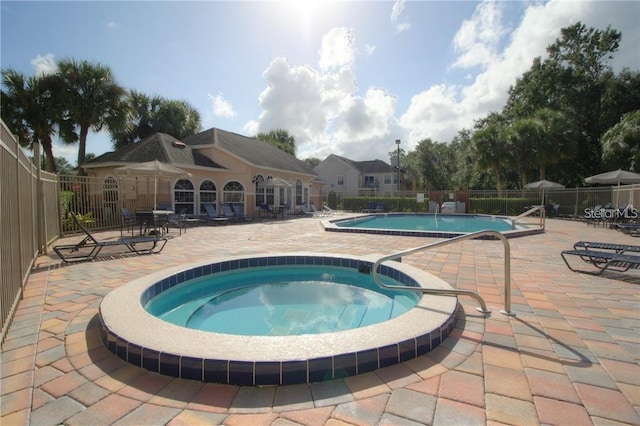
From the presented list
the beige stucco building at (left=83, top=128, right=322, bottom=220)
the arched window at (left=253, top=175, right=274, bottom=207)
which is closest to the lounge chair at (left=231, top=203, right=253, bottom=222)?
the beige stucco building at (left=83, top=128, right=322, bottom=220)

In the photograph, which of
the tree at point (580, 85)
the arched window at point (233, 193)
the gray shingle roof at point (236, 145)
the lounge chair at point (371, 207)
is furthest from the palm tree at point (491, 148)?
the arched window at point (233, 193)

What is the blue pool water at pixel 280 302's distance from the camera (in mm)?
4172

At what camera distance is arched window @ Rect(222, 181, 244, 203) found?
1792cm

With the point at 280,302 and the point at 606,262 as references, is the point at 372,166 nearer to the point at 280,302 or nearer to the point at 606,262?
the point at 606,262

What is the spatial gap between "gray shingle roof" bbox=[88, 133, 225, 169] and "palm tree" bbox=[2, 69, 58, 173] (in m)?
2.71

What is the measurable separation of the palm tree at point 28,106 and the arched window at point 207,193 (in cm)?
795

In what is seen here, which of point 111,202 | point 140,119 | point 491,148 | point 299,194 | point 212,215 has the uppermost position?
point 140,119

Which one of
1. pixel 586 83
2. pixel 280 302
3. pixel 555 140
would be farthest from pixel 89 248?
pixel 586 83

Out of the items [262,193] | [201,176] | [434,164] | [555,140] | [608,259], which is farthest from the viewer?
[434,164]

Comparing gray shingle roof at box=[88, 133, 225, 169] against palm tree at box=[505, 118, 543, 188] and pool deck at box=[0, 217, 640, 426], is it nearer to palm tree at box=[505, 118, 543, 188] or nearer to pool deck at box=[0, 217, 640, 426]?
pool deck at box=[0, 217, 640, 426]

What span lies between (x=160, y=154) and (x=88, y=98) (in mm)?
5041

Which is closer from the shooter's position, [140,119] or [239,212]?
[239,212]

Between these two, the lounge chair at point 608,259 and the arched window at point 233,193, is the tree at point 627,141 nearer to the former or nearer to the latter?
the lounge chair at point 608,259

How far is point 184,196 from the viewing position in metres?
16.1
